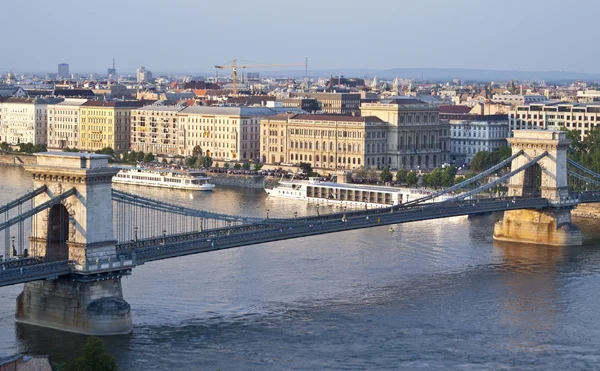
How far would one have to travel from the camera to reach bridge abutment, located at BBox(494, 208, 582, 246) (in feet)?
111

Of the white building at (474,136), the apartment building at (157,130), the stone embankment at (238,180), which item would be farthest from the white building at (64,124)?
the white building at (474,136)

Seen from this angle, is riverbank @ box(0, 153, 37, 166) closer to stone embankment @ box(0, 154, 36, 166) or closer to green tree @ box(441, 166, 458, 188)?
stone embankment @ box(0, 154, 36, 166)

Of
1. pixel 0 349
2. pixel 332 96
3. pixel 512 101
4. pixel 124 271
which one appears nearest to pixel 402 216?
pixel 124 271

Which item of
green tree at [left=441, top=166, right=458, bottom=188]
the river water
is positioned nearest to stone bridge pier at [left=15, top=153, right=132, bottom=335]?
the river water

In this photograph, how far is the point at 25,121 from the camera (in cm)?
6462

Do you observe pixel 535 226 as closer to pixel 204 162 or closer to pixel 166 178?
pixel 166 178

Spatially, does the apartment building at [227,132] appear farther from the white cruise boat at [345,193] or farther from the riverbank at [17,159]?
the white cruise boat at [345,193]

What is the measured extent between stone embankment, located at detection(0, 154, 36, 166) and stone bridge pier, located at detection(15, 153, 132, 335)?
32.9m

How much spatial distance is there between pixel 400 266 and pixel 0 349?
34.3 feet

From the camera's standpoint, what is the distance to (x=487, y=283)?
1075 inches

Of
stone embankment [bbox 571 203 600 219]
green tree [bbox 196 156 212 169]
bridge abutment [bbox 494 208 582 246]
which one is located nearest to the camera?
bridge abutment [bbox 494 208 582 246]

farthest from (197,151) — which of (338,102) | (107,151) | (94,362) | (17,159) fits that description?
(94,362)

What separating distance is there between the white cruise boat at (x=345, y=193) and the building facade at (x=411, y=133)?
24.9ft

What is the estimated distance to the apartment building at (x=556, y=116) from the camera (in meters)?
56.6
